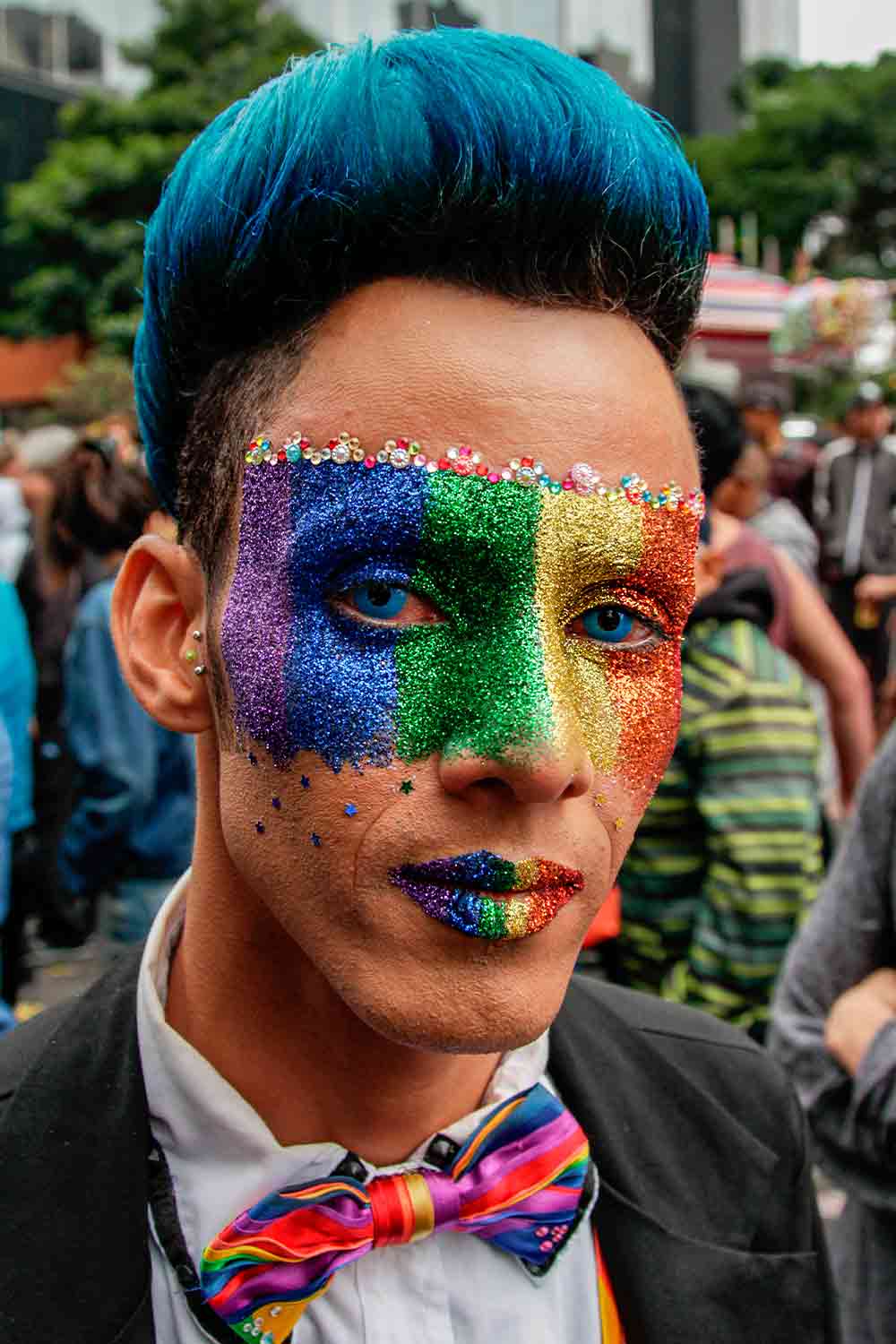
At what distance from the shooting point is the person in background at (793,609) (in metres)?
3.75

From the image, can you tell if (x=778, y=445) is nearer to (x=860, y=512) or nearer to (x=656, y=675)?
(x=860, y=512)

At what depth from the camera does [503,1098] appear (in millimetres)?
1689

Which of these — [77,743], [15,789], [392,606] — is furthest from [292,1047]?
[15,789]

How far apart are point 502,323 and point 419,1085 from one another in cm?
85

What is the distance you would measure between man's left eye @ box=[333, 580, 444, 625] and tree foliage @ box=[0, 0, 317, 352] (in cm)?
2489

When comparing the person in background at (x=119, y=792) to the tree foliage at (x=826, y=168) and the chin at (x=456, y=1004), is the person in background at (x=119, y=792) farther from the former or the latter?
the tree foliage at (x=826, y=168)

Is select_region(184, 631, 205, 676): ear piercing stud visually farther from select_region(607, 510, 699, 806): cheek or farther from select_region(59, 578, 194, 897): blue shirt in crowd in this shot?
select_region(59, 578, 194, 897): blue shirt in crowd

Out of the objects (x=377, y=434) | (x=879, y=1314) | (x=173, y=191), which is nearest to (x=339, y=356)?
(x=377, y=434)

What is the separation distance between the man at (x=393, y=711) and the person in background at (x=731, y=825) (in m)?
1.43

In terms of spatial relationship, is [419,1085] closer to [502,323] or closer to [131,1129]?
[131,1129]

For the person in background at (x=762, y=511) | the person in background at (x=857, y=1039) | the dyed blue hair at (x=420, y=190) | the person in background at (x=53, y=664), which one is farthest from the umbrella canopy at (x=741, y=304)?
the dyed blue hair at (x=420, y=190)

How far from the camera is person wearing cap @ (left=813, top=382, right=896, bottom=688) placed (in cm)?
913

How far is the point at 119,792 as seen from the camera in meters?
4.03

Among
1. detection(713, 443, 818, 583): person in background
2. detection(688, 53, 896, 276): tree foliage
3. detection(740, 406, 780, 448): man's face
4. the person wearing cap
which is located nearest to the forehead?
detection(713, 443, 818, 583): person in background
